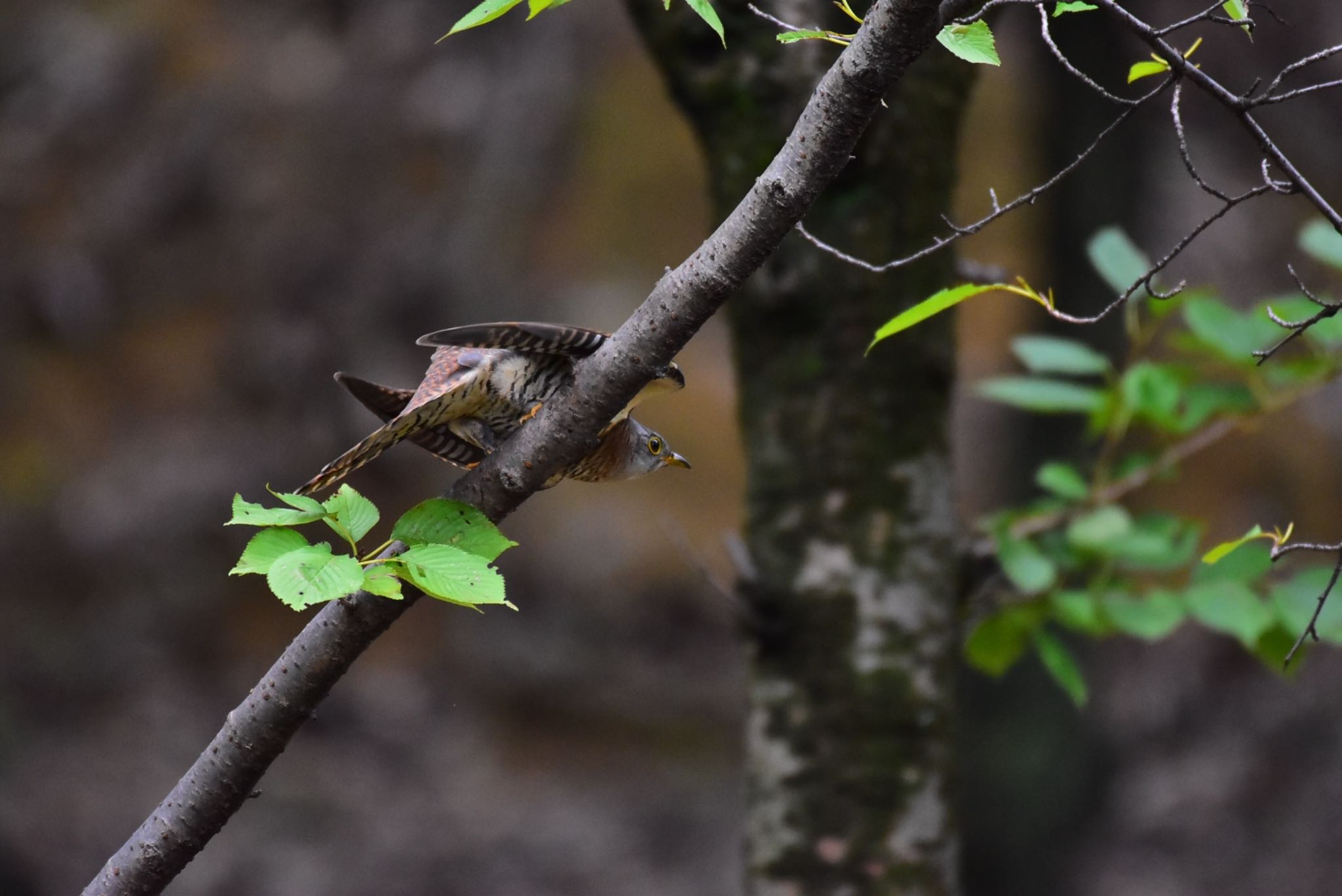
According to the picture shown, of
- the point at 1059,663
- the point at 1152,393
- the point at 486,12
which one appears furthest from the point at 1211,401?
the point at 486,12

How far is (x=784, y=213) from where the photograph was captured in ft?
4.52

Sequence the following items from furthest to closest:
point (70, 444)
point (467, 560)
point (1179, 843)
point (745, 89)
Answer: point (70, 444) → point (1179, 843) → point (745, 89) → point (467, 560)

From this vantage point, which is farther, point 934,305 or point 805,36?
point 934,305

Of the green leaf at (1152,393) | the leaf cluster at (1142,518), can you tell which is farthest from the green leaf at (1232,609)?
the green leaf at (1152,393)

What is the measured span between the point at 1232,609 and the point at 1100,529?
1.09ft

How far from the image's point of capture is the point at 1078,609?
282cm

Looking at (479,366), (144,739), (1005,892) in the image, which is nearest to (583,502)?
(144,739)

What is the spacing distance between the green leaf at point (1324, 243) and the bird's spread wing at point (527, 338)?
183cm

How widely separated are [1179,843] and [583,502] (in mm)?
3838

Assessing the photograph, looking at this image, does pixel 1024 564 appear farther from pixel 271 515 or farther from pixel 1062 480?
pixel 271 515

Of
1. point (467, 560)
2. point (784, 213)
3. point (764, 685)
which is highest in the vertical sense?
point (764, 685)

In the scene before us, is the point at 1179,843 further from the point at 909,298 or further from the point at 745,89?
the point at 745,89

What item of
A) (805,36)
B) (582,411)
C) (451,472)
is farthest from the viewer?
(451,472)

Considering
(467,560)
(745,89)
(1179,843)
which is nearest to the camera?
(467,560)
